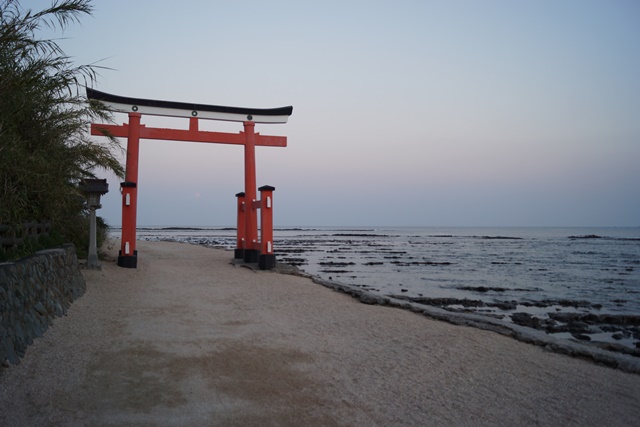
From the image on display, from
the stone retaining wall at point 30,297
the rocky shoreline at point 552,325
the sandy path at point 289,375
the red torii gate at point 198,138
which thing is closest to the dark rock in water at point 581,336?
the rocky shoreline at point 552,325

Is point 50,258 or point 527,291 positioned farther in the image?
point 527,291

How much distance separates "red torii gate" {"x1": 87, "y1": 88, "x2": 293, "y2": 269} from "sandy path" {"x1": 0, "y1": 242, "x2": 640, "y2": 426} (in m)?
5.01

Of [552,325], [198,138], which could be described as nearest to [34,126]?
[198,138]

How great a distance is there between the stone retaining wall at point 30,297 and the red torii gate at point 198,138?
492 cm

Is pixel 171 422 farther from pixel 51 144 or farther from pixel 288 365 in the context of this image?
pixel 51 144

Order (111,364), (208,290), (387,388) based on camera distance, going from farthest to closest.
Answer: (208,290), (111,364), (387,388)

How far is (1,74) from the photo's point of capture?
453cm

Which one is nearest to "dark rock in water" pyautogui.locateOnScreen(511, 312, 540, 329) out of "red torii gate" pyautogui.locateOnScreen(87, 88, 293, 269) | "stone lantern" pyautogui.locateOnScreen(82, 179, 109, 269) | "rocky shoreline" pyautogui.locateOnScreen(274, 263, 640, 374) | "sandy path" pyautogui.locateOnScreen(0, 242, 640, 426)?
"rocky shoreline" pyautogui.locateOnScreen(274, 263, 640, 374)

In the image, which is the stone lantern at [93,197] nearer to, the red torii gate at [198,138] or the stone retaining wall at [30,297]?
the red torii gate at [198,138]

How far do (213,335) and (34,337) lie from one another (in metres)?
1.84

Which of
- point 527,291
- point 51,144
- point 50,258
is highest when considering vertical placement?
point 51,144

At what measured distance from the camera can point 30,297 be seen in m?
4.82

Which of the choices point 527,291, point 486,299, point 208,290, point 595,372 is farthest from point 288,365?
point 527,291

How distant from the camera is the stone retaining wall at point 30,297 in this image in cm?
403
